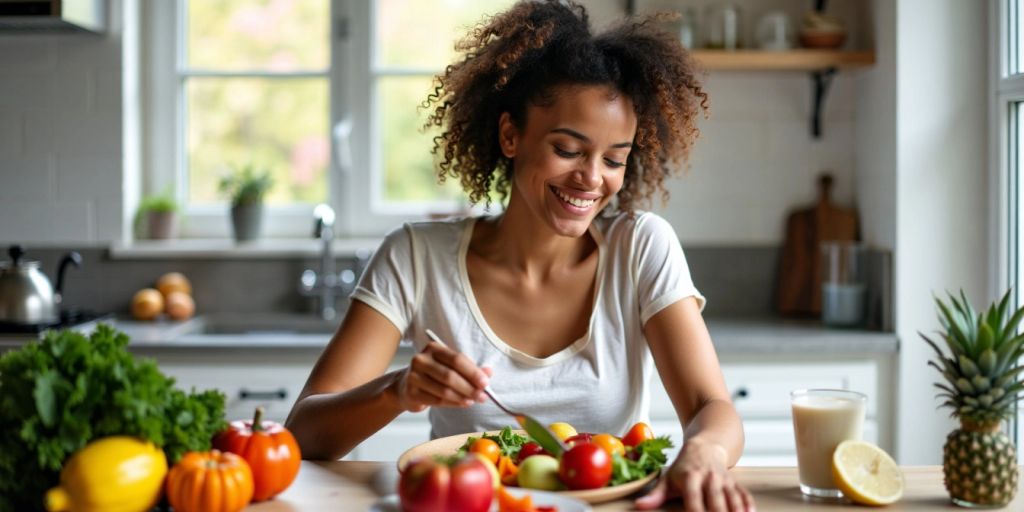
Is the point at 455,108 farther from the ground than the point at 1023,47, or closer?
closer

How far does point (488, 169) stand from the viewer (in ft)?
7.00

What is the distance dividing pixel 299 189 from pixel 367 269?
1.76m

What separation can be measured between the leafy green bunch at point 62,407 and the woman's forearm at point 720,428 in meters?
0.73

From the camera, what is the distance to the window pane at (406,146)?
144 inches

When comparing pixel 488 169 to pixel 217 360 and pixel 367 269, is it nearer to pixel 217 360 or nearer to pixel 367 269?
pixel 367 269

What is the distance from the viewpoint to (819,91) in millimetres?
3449

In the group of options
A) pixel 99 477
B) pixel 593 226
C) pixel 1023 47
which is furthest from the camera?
pixel 1023 47

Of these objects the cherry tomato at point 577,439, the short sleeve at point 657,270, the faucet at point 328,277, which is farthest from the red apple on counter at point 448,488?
the faucet at point 328,277

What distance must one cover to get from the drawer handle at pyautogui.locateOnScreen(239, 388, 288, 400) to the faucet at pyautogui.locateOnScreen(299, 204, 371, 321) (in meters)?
0.50

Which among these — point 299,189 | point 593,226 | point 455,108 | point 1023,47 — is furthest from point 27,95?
point 1023,47

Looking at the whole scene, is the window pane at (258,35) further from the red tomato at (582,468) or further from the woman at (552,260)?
the red tomato at (582,468)

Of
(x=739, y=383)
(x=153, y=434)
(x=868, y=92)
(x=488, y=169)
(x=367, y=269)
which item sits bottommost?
(x=739, y=383)

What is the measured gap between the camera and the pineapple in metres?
1.36

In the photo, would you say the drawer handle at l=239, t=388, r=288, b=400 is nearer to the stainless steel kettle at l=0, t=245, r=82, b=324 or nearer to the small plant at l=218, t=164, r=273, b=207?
the stainless steel kettle at l=0, t=245, r=82, b=324
